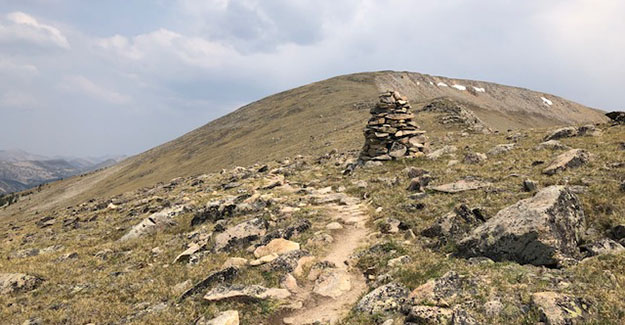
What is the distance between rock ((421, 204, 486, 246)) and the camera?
13.3m

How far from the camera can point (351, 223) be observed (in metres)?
17.8

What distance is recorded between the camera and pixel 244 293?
36.8ft

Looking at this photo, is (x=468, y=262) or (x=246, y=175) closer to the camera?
(x=468, y=262)

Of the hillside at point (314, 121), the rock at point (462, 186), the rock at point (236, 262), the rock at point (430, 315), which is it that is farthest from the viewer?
the hillside at point (314, 121)

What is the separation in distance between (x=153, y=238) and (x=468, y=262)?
17.8 meters

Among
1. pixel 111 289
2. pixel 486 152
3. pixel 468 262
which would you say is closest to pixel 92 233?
pixel 111 289

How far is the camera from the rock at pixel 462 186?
18.2m

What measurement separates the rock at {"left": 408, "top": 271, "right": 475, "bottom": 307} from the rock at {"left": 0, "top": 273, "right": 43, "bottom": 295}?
16516mm

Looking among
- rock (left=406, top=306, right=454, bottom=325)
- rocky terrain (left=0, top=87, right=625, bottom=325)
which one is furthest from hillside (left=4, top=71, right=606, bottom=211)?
rock (left=406, top=306, right=454, bottom=325)

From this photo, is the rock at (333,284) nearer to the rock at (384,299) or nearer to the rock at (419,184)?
the rock at (384,299)

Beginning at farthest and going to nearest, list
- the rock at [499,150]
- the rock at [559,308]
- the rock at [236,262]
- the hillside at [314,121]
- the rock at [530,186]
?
the hillside at [314,121] < the rock at [499,150] < the rock at [530,186] < the rock at [236,262] < the rock at [559,308]

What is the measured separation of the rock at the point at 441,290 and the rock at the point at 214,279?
6.73 metres

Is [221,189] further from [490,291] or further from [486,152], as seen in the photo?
[490,291]

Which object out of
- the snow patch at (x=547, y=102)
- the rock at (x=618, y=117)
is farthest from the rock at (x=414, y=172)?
the snow patch at (x=547, y=102)
